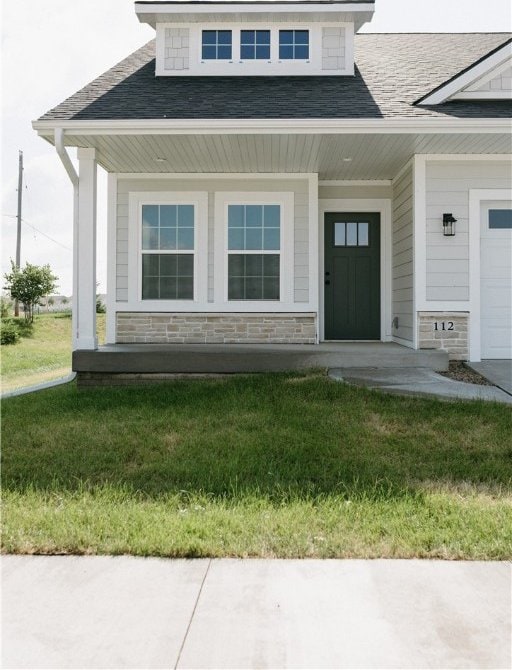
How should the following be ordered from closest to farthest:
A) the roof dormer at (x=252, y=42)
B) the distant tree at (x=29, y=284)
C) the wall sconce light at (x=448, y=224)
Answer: the wall sconce light at (x=448, y=224), the roof dormer at (x=252, y=42), the distant tree at (x=29, y=284)

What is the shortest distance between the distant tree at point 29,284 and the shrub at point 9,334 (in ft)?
6.92

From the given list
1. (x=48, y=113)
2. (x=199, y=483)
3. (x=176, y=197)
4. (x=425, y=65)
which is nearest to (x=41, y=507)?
(x=199, y=483)

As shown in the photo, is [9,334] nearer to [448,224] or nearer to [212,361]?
[212,361]

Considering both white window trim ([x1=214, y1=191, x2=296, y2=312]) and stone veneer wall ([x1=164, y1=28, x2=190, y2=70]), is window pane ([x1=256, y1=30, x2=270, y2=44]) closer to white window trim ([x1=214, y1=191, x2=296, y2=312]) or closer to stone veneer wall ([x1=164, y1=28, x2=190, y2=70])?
stone veneer wall ([x1=164, y1=28, x2=190, y2=70])

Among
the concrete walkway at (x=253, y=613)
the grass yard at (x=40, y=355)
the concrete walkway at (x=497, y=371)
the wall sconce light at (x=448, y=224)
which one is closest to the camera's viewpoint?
the concrete walkway at (x=253, y=613)

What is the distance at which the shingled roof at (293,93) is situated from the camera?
7246 mm

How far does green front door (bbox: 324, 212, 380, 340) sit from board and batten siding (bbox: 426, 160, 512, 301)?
159 cm

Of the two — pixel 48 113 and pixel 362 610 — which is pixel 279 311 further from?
pixel 362 610

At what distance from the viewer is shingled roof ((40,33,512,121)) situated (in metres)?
7.25

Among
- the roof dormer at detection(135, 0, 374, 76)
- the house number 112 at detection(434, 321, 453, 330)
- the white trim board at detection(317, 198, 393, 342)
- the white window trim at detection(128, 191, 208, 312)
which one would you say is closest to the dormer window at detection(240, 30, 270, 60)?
the roof dormer at detection(135, 0, 374, 76)

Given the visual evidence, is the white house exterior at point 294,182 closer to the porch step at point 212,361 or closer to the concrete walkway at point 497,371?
the concrete walkway at point 497,371

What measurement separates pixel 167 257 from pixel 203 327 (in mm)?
1234

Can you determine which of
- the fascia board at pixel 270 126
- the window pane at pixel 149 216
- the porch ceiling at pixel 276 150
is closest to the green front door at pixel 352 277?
the porch ceiling at pixel 276 150

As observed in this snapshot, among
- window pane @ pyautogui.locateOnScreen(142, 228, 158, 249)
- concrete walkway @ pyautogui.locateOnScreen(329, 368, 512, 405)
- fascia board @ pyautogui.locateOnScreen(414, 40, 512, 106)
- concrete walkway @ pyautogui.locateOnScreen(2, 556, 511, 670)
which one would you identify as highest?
fascia board @ pyautogui.locateOnScreen(414, 40, 512, 106)
